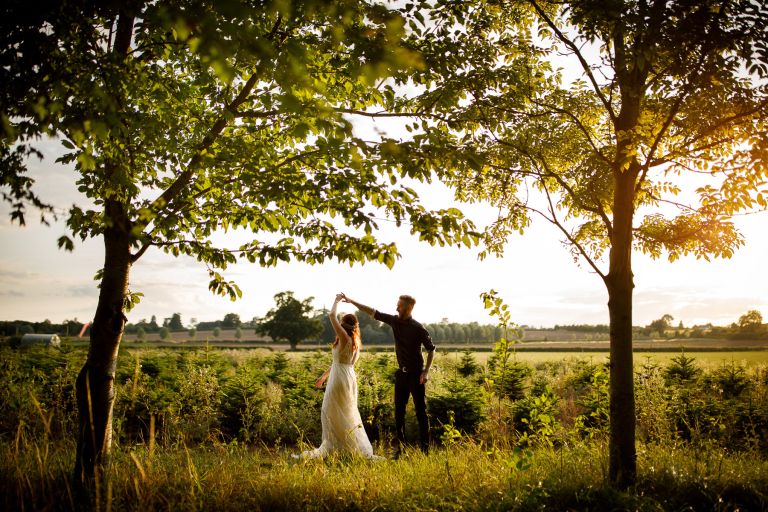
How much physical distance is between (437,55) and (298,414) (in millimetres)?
7593

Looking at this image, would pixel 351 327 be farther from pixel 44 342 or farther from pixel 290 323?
pixel 290 323

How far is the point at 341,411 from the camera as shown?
7.42 m

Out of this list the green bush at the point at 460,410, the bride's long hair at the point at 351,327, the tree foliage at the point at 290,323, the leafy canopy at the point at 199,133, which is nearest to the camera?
the leafy canopy at the point at 199,133

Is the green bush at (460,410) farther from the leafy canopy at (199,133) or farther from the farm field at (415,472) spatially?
the leafy canopy at (199,133)

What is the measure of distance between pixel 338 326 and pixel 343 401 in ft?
4.27

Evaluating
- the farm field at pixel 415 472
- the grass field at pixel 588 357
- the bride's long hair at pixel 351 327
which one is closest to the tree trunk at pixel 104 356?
the farm field at pixel 415 472

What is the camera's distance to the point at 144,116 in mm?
4219

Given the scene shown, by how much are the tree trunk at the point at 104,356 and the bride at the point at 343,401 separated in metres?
3.21

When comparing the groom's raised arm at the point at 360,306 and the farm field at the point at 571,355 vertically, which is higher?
the groom's raised arm at the point at 360,306

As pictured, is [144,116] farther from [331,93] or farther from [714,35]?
[714,35]

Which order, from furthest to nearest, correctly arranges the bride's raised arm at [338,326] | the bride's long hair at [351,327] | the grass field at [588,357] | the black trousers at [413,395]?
the grass field at [588,357] → the bride's long hair at [351,327] → the black trousers at [413,395] → the bride's raised arm at [338,326]

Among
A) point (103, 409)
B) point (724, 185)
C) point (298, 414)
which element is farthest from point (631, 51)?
point (298, 414)

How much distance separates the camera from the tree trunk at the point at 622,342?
A: 14.7ft

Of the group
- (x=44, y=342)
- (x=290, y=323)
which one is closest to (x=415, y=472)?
(x=44, y=342)
